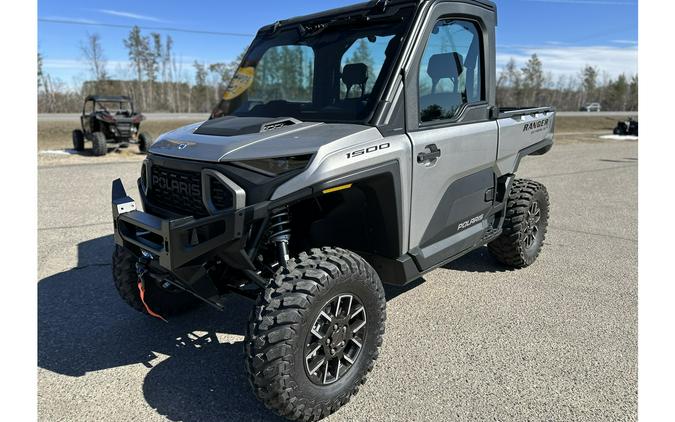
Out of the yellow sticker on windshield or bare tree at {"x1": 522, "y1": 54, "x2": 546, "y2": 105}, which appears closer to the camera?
the yellow sticker on windshield

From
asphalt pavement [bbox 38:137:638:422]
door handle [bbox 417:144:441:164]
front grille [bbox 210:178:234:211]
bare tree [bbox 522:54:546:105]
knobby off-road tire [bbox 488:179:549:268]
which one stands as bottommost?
asphalt pavement [bbox 38:137:638:422]

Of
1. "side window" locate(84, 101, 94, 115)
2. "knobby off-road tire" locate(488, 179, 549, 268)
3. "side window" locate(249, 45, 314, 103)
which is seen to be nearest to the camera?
"side window" locate(249, 45, 314, 103)

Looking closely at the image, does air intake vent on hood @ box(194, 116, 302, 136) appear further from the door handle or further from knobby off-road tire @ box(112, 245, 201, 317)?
knobby off-road tire @ box(112, 245, 201, 317)

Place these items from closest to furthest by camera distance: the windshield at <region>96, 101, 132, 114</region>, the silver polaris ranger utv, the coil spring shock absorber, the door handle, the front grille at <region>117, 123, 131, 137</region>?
1. the silver polaris ranger utv
2. the coil spring shock absorber
3. the door handle
4. the front grille at <region>117, 123, 131, 137</region>
5. the windshield at <region>96, 101, 132, 114</region>

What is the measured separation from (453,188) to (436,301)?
45.9 inches

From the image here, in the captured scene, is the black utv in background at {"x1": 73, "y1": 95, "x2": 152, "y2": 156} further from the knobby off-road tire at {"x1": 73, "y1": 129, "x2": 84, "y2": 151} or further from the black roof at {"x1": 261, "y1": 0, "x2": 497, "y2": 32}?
the black roof at {"x1": 261, "y1": 0, "x2": 497, "y2": 32}

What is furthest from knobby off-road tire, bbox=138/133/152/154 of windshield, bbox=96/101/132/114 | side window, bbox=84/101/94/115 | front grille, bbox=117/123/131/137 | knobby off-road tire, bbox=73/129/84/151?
side window, bbox=84/101/94/115

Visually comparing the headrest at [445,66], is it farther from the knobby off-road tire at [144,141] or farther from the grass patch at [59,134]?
the grass patch at [59,134]

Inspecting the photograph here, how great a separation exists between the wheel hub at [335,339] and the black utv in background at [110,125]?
44.6 feet

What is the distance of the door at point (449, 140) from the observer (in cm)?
323

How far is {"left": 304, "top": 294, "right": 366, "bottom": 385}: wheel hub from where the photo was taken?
8.72 ft

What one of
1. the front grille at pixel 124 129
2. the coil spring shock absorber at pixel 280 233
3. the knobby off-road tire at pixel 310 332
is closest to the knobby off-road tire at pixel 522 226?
the knobby off-road tire at pixel 310 332

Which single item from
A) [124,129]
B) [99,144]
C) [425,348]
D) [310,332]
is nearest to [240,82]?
[310,332]

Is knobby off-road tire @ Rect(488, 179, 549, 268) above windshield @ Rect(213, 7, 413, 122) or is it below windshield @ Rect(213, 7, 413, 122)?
below
